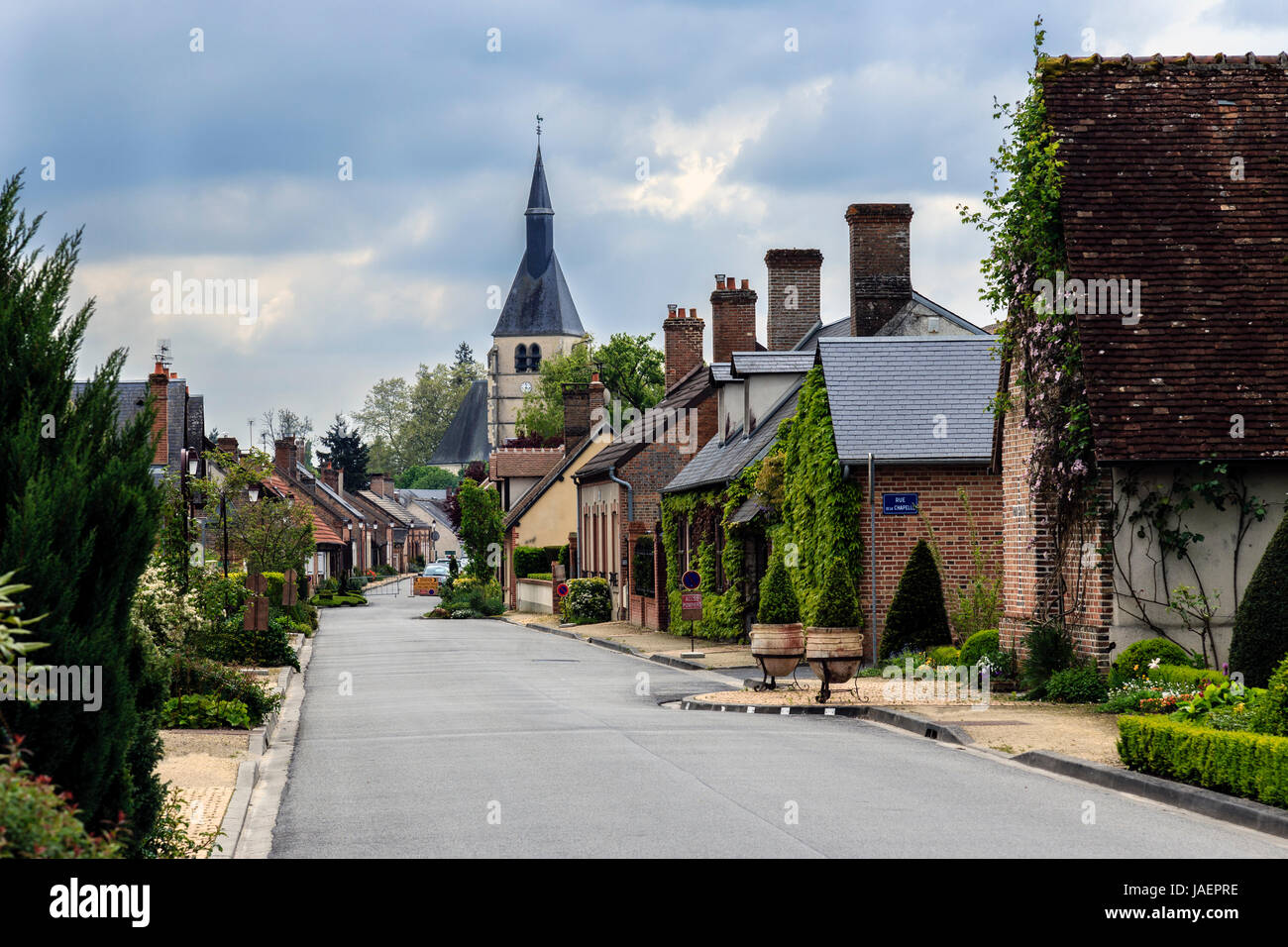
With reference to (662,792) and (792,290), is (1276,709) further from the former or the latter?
(792,290)

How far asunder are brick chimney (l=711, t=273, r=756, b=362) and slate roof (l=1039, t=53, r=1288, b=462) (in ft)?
74.7

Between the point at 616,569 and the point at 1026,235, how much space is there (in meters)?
27.4

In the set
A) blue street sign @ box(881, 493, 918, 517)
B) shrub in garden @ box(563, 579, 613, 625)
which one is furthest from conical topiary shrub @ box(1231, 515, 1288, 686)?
shrub in garden @ box(563, 579, 613, 625)

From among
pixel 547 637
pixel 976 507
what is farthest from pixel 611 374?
pixel 976 507

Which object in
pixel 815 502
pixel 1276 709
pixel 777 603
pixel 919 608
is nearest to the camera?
pixel 1276 709

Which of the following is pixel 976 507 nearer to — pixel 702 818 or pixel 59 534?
pixel 702 818

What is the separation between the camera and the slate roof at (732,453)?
99.7ft

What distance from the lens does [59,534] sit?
6418 millimetres

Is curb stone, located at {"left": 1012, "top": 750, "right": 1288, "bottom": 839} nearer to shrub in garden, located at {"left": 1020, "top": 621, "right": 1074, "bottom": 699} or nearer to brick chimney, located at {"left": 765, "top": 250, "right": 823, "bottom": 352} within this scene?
shrub in garden, located at {"left": 1020, "top": 621, "right": 1074, "bottom": 699}

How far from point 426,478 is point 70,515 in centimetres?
13621

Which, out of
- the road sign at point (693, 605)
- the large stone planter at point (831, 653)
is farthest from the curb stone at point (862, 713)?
the road sign at point (693, 605)

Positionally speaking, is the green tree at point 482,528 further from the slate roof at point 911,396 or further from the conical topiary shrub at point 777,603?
the conical topiary shrub at point 777,603

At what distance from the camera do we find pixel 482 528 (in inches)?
2391

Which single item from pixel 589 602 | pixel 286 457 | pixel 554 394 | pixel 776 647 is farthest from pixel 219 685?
pixel 554 394
